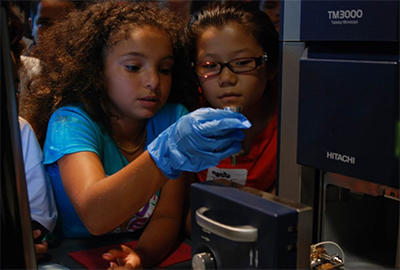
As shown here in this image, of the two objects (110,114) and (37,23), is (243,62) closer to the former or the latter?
(110,114)

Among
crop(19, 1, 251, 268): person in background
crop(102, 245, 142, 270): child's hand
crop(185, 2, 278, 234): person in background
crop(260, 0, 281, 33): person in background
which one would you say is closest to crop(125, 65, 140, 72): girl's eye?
crop(19, 1, 251, 268): person in background

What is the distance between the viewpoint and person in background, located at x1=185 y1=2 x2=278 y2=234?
135 centimetres

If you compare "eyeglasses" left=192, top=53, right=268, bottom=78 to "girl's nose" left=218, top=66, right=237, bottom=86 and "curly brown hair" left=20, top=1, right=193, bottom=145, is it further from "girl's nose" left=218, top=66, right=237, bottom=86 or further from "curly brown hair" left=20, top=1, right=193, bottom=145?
"curly brown hair" left=20, top=1, right=193, bottom=145

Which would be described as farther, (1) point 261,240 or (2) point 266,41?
(2) point 266,41

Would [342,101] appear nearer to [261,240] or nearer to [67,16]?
[261,240]

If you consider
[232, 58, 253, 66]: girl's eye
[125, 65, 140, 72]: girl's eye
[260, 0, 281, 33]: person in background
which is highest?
[260, 0, 281, 33]: person in background

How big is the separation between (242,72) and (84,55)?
467 millimetres

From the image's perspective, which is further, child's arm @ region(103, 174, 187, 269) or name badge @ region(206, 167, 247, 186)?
name badge @ region(206, 167, 247, 186)

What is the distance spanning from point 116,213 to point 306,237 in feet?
1.73

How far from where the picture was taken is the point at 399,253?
2.86 feet

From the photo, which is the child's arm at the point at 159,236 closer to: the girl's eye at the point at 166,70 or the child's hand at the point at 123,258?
the child's hand at the point at 123,258

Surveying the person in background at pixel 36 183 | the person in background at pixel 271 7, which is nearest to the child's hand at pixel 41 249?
the person in background at pixel 36 183

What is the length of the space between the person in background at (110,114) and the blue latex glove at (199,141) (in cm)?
6

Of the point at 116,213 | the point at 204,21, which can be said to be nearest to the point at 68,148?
the point at 116,213
